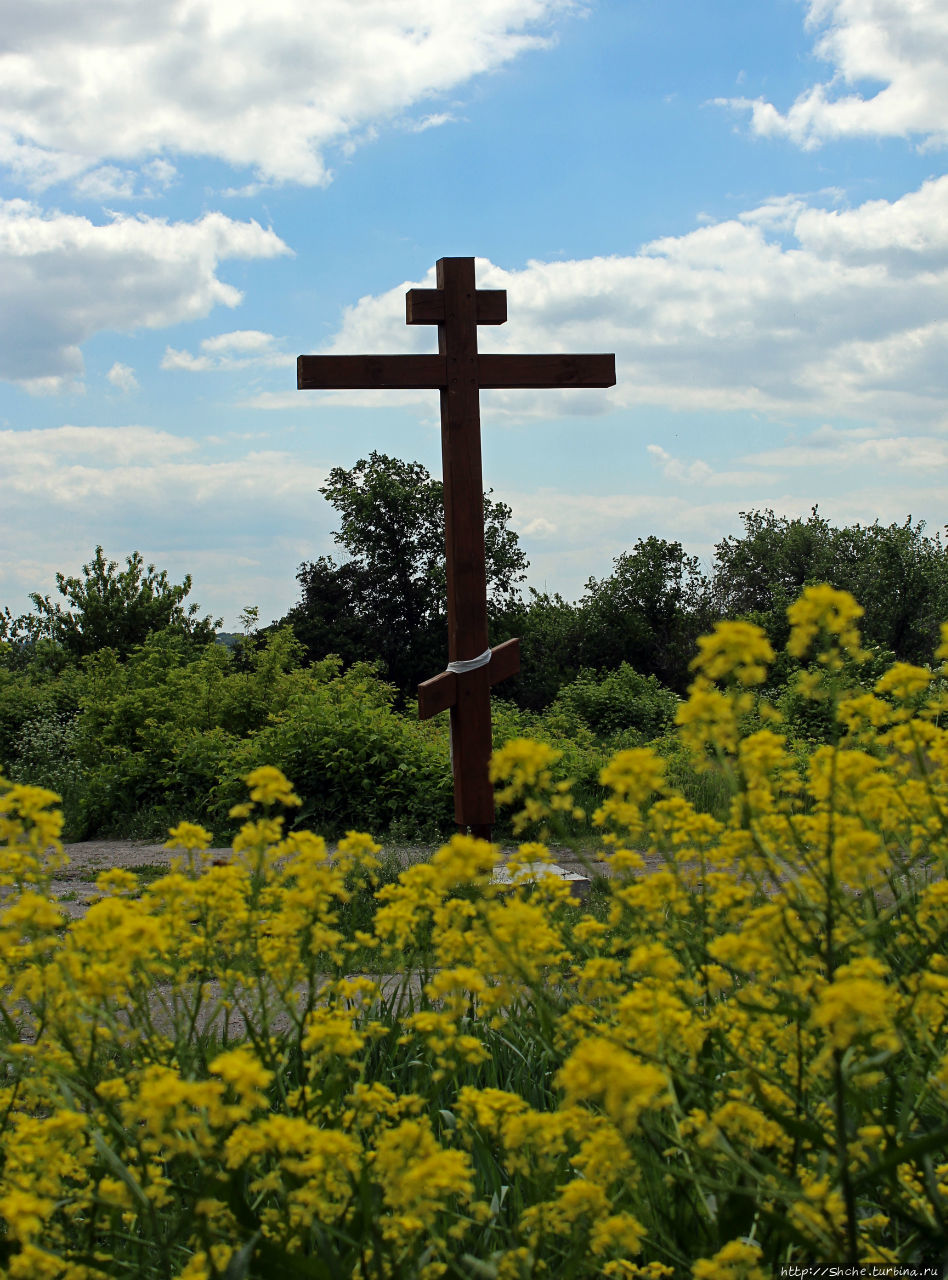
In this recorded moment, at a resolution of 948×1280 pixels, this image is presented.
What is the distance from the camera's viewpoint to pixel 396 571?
22.8m

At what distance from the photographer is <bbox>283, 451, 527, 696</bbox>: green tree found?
2227 centimetres

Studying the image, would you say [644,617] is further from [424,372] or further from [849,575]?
[424,372]

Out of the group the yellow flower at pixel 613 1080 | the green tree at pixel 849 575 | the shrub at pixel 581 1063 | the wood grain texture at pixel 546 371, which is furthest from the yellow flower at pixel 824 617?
the green tree at pixel 849 575

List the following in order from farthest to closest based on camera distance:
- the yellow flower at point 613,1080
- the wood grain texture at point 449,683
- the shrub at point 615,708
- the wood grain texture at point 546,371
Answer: the shrub at point 615,708 → the wood grain texture at point 546,371 → the wood grain texture at point 449,683 → the yellow flower at point 613,1080

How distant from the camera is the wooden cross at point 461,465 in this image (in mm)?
5699

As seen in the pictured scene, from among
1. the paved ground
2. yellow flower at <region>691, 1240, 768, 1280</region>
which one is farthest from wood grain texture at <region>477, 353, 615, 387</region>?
yellow flower at <region>691, 1240, 768, 1280</region>

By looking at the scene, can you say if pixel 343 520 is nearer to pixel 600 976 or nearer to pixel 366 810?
pixel 366 810

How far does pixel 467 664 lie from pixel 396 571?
17288mm

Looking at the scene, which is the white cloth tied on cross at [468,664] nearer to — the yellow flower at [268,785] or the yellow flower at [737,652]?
the yellow flower at [268,785]

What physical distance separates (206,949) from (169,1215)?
676 millimetres

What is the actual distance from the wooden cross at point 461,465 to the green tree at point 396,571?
1590 cm

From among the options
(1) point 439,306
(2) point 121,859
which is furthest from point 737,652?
(2) point 121,859

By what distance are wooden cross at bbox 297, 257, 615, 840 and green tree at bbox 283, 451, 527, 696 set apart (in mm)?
15904

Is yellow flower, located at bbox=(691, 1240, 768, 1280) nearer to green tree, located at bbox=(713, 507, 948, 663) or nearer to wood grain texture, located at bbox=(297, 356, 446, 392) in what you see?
wood grain texture, located at bbox=(297, 356, 446, 392)
